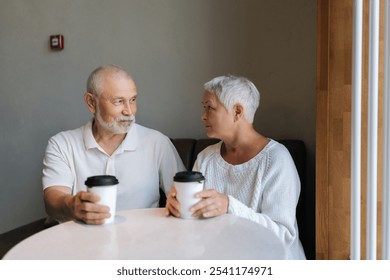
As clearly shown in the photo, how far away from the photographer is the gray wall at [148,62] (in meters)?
2.27

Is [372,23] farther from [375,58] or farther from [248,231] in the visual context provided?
[248,231]

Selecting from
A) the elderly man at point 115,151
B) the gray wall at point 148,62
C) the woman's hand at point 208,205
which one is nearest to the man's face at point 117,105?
the elderly man at point 115,151

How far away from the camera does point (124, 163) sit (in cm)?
201

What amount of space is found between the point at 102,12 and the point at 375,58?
5.81ft

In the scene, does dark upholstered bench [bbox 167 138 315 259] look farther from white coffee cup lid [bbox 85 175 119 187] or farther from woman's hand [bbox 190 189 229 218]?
white coffee cup lid [bbox 85 175 119 187]

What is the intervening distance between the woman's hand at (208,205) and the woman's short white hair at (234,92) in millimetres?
503

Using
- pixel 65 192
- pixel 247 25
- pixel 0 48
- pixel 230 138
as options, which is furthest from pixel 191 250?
pixel 0 48

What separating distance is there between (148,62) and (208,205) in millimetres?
1404

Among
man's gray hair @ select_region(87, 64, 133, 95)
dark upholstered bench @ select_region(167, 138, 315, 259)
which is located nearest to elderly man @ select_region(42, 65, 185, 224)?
man's gray hair @ select_region(87, 64, 133, 95)

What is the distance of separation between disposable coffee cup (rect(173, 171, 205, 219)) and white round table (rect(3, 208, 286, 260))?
54 millimetres

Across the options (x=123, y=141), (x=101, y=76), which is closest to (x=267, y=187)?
(x=123, y=141)

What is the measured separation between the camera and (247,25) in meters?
2.34

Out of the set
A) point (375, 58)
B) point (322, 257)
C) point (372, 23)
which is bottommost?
point (322, 257)
